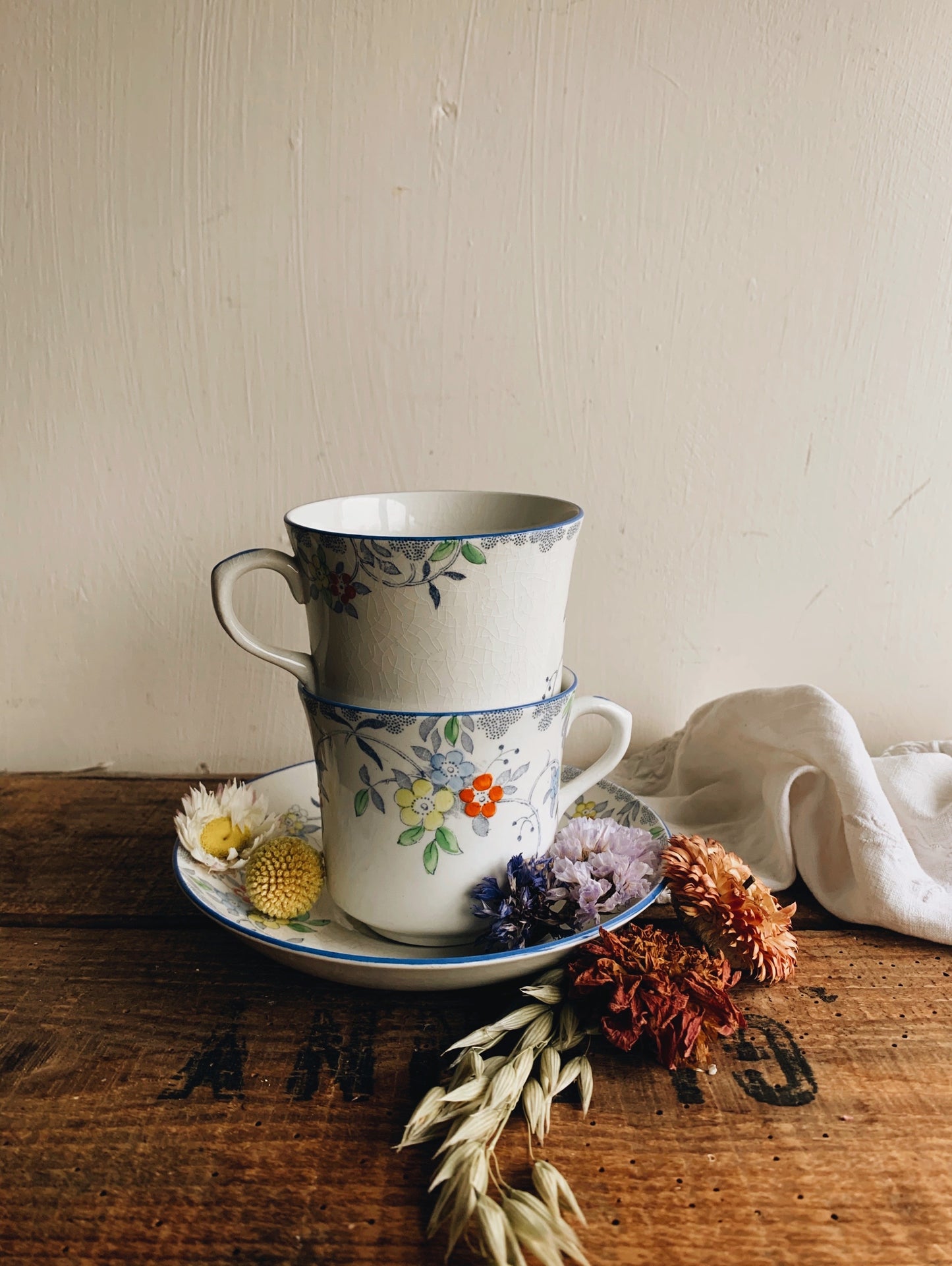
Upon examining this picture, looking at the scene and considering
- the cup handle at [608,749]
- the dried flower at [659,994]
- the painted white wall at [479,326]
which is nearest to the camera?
the dried flower at [659,994]

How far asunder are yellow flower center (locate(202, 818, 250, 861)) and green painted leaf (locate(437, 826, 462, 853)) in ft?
0.51

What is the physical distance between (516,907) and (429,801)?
74mm

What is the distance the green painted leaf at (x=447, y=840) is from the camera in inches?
20.6

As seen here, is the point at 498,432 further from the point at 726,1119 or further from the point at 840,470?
the point at 726,1119

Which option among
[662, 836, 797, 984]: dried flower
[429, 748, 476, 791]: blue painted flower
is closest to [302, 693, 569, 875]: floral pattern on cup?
[429, 748, 476, 791]: blue painted flower

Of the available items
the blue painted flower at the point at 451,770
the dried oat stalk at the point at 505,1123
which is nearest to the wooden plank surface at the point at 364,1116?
the dried oat stalk at the point at 505,1123

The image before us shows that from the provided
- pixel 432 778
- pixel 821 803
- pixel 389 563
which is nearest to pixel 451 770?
pixel 432 778

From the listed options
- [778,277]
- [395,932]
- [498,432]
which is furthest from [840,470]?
[395,932]

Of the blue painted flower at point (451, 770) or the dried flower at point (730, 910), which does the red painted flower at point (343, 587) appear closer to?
the blue painted flower at point (451, 770)

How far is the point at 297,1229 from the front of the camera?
38 centimetres

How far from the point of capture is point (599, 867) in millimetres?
555

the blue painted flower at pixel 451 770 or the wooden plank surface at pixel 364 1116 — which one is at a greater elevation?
the blue painted flower at pixel 451 770

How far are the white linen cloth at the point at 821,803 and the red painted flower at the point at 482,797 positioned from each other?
234 mm

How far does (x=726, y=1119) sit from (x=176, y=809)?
486 millimetres
